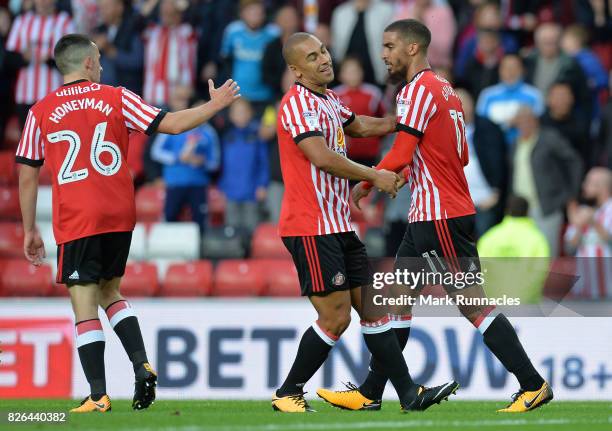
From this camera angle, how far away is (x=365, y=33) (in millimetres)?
15359

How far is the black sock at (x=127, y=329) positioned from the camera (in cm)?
855

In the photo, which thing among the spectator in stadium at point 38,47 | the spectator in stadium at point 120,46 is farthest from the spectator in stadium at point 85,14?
the spectator in stadium at point 38,47

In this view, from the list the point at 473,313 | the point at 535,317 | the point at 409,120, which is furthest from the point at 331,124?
the point at 535,317

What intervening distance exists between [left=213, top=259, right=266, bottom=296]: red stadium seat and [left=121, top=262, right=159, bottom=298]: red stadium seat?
62cm

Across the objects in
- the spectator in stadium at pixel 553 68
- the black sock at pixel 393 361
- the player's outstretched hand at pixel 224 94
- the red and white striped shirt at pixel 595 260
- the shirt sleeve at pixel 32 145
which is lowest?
the black sock at pixel 393 361

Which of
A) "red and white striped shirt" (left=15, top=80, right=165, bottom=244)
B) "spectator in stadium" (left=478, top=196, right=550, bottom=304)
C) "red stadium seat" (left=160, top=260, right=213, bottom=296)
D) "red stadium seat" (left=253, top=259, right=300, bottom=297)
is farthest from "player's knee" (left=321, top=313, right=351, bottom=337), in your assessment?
"red stadium seat" (left=160, top=260, right=213, bottom=296)

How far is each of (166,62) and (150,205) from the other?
1.78 metres

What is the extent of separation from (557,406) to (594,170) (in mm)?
4713

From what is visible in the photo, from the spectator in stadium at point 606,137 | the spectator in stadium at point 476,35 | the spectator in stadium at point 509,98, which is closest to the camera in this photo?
the spectator in stadium at point 606,137

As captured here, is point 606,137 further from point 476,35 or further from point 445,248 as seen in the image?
point 445,248

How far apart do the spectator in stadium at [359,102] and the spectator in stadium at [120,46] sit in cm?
274

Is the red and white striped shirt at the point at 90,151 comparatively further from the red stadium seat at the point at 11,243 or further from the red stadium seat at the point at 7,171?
the red stadium seat at the point at 7,171

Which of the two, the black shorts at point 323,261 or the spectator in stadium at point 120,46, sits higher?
the spectator in stadium at point 120,46

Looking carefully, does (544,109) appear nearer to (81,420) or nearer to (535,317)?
(535,317)
